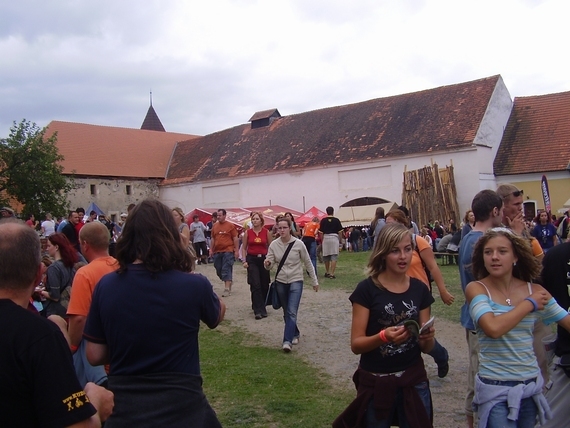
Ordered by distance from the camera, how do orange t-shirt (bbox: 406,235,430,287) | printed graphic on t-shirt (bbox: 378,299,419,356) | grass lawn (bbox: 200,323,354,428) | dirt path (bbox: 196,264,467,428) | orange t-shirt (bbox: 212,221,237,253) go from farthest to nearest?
orange t-shirt (bbox: 212,221,237,253) → dirt path (bbox: 196,264,467,428) → orange t-shirt (bbox: 406,235,430,287) → grass lawn (bbox: 200,323,354,428) → printed graphic on t-shirt (bbox: 378,299,419,356)

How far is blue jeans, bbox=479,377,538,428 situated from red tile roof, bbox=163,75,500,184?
2875 centimetres

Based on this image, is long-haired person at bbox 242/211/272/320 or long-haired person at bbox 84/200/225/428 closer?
long-haired person at bbox 84/200/225/428

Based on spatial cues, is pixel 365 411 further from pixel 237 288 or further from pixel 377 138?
pixel 377 138

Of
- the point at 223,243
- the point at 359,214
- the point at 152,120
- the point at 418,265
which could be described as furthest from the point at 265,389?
the point at 152,120

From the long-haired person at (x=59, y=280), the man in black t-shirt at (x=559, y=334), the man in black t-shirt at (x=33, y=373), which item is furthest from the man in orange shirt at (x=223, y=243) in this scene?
the man in black t-shirt at (x=33, y=373)

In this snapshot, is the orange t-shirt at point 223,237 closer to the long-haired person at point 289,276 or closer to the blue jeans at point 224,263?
the blue jeans at point 224,263

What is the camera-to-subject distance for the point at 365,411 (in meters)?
3.62

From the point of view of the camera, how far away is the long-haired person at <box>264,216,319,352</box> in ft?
27.7

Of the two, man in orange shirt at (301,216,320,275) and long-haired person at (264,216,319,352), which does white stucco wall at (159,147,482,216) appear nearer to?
man in orange shirt at (301,216,320,275)

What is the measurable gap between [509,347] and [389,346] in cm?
71

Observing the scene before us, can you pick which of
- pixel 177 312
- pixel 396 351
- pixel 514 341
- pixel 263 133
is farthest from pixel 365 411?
pixel 263 133

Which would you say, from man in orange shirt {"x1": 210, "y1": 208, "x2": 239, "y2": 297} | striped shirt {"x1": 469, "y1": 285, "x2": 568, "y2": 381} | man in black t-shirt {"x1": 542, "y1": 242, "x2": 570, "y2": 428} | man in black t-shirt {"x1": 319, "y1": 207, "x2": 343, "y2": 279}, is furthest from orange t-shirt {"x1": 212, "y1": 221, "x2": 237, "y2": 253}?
striped shirt {"x1": 469, "y1": 285, "x2": 568, "y2": 381}

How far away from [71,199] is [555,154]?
3043 cm

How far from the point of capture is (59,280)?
5.59m
